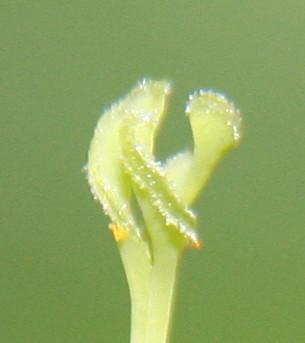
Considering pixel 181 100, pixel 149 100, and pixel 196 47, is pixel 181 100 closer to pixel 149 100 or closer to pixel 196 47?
pixel 196 47

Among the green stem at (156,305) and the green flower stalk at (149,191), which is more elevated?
the green flower stalk at (149,191)

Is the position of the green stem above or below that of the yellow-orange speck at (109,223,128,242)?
below

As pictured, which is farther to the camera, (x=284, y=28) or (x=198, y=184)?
(x=284, y=28)

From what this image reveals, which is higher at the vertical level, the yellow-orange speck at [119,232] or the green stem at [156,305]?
the yellow-orange speck at [119,232]

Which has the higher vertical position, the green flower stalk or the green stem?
the green flower stalk

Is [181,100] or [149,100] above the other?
[181,100]

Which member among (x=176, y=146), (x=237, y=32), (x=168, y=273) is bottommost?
(x=168, y=273)

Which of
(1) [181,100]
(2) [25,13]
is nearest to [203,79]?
(1) [181,100]

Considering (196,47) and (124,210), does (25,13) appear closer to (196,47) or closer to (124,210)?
(196,47)
